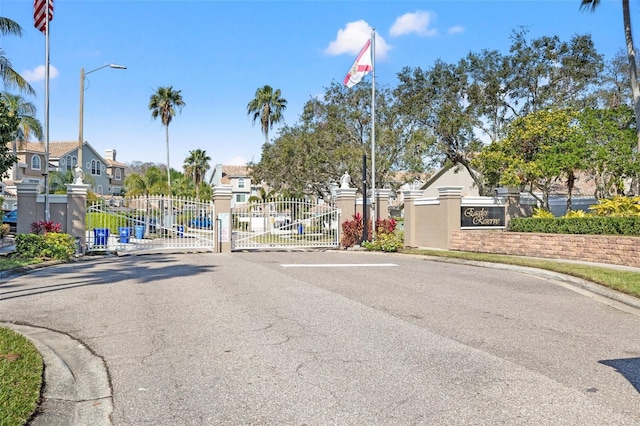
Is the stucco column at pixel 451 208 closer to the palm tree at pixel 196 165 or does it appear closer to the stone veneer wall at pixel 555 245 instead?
the stone veneer wall at pixel 555 245

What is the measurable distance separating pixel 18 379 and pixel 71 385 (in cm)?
47

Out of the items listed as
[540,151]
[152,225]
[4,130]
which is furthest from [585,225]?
[4,130]

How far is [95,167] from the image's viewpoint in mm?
65125

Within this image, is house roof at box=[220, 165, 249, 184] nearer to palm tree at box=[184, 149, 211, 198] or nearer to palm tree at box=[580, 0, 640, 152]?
palm tree at box=[184, 149, 211, 198]

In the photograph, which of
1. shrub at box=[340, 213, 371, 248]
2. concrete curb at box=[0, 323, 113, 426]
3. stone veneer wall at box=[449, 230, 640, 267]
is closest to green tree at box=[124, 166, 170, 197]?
shrub at box=[340, 213, 371, 248]

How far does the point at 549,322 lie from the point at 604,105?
90.1 feet

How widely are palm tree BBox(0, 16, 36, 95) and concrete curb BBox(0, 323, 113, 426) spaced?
19.3 metres

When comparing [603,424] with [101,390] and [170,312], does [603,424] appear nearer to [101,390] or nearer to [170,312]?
[101,390]

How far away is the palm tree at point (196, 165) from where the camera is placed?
2562 inches

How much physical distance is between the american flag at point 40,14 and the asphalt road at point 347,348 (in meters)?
11.2

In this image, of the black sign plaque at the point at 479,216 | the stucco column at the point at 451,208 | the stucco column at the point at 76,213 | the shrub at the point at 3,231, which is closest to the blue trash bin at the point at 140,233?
the stucco column at the point at 76,213

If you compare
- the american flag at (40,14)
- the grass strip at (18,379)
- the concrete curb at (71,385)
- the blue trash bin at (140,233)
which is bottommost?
the concrete curb at (71,385)

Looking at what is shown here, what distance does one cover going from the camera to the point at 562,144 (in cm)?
2181

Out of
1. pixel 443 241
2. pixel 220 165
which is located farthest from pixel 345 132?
pixel 220 165
